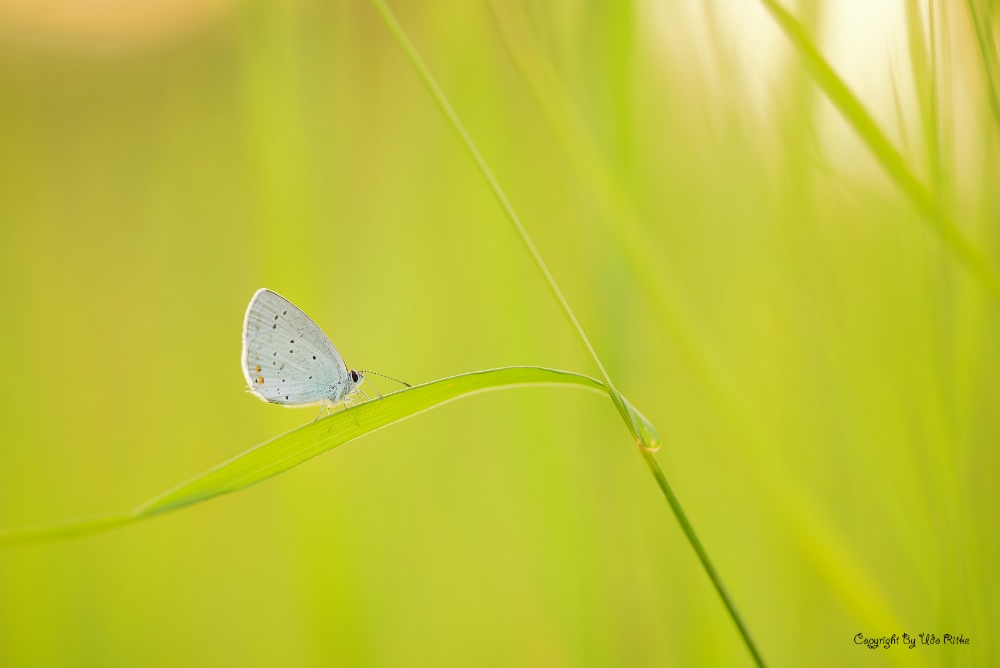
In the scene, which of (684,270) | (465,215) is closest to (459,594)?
(465,215)

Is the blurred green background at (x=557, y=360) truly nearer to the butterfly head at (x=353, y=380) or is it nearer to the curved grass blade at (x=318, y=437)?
the butterfly head at (x=353, y=380)

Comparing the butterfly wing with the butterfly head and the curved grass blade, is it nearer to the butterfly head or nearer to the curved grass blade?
the butterfly head

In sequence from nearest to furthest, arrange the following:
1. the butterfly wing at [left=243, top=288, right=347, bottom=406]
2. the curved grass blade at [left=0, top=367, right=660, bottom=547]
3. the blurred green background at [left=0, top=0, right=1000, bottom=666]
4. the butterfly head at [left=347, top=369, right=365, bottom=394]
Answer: the curved grass blade at [left=0, top=367, right=660, bottom=547], the blurred green background at [left=0, top=0, right=1000, bottom=666], the butterfly wing at [left=243, top=288, right=347, bottom=406], the butterfly head at [left=347, top=369, right=365, bottom=394]

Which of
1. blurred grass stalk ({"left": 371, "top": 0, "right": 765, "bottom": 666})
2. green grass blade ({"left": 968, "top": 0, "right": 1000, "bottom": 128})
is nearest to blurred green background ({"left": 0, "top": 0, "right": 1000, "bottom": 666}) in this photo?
green grass blade ({"left": 968, "top": 0, "right": 1000, "bottom": 128})
